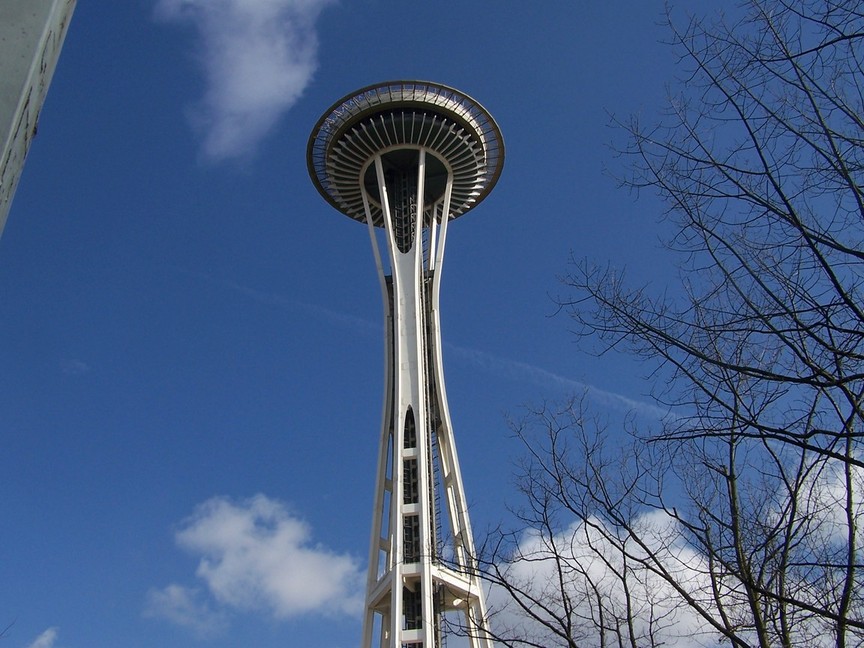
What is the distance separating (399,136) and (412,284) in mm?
8509

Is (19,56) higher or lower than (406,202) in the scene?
lower

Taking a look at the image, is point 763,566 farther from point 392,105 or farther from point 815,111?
point 392,105

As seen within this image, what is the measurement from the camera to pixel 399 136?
127 feet

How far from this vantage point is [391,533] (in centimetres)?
3006

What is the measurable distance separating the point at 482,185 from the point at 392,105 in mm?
7158

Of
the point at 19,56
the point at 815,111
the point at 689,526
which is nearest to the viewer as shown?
the point at 19,56

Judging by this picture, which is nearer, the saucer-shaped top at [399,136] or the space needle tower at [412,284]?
the space needle tower at [412,284]

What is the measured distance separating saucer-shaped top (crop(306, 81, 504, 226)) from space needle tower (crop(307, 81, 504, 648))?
54 millimetres

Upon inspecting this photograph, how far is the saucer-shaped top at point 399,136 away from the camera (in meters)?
38.2

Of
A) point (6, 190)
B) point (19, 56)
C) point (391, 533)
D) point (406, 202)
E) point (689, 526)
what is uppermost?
point (406, 202)

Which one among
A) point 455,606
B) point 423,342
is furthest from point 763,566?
point 423,342

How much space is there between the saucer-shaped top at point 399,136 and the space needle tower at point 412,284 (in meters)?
0.05

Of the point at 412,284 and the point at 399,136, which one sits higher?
the point at 399,136

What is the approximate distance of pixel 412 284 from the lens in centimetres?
3528
